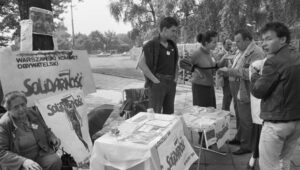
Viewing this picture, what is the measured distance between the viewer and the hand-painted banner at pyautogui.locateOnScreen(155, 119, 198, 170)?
95.5 inches

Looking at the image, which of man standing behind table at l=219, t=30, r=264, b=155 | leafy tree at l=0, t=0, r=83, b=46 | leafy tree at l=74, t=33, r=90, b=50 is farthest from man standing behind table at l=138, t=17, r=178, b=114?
leafy tree at l=74, t=33, r=90, b=50

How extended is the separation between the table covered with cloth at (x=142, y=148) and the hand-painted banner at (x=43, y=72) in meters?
1.02

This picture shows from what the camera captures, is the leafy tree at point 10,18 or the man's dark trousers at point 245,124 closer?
the man's dark trousers at point 245,124

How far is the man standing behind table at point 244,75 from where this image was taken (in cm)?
370

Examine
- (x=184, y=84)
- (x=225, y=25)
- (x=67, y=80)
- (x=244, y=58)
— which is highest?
(x=225, y=25)

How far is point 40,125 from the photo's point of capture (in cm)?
295

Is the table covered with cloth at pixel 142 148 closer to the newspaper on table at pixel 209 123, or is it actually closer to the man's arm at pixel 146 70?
the newspaper on table at pixel 209 123

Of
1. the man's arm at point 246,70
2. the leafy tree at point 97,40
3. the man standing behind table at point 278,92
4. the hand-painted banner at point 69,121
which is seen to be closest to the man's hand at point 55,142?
the hand-painted banner at point 69,121

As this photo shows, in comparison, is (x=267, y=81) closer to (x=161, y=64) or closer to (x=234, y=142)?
(x=161, y=64)

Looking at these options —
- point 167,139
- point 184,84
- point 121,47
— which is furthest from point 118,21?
point 121,47

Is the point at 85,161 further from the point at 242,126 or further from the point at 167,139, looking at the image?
the point at 242,126

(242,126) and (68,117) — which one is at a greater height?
(68,117)

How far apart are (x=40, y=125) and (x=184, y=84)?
28.9 feet

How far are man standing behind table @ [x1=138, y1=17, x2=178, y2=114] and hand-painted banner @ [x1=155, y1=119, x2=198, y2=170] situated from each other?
968 millimetres
